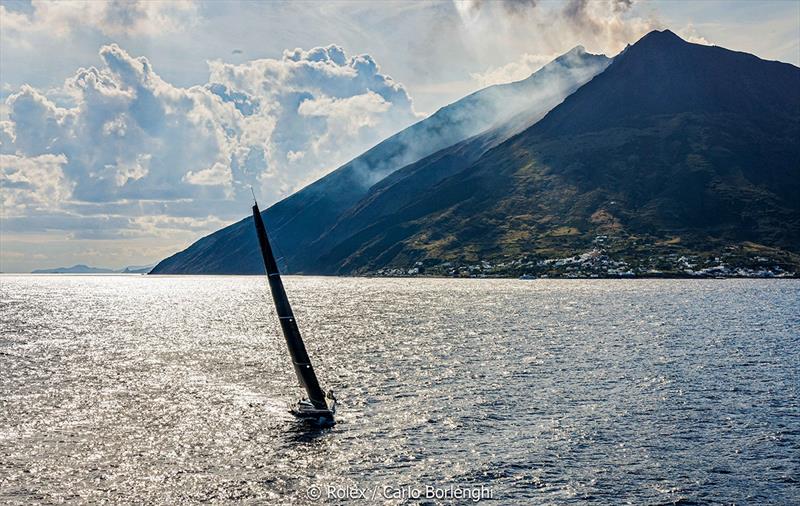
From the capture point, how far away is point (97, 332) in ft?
620

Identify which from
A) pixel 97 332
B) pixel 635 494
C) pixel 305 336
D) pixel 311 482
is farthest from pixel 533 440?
pixel 97 332

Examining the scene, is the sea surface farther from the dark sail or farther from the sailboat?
the dark sail

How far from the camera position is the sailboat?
7438 cm

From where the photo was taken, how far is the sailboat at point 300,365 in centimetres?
7438

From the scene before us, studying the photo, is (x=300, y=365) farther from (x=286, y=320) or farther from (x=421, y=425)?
(x=421, y=425)

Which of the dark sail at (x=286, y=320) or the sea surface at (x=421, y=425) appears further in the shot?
the dark sail at (x=286, y=320)

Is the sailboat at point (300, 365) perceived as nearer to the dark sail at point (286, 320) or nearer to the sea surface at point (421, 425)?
the dark sail at point (286, 320)

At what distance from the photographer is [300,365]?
→ 79.7 meters

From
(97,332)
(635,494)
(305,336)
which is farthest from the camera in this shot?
(97,332)

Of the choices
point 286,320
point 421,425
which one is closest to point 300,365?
point 286,320

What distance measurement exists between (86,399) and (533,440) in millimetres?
61801

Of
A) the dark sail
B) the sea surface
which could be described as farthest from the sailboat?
the sea surface

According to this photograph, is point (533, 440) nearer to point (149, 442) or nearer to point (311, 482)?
point (311, 482)

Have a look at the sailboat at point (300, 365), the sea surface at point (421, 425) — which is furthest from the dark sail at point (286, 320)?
the sea surface at point (421, 425)
